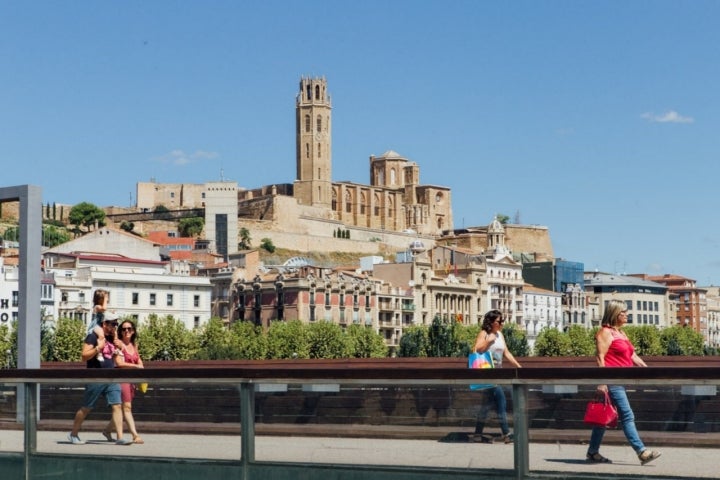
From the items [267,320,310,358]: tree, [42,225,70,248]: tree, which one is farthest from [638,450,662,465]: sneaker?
[42,225,70,248]: tree

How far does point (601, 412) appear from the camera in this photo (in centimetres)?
734

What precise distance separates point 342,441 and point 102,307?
5051mm

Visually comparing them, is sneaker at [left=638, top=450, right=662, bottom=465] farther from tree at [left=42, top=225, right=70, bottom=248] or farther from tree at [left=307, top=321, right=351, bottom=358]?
tree at [left=42, top=225, right=70, bottom=248]

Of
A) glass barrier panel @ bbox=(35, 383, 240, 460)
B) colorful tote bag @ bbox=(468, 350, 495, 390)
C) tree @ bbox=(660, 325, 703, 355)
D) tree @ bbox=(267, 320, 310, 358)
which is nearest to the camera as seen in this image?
glass barrier panel @ bbox=(35, 383, 240, 460)

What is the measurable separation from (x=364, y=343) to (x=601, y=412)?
83042 millimetres

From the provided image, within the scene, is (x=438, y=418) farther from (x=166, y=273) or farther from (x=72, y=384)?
(x=166, y=273)

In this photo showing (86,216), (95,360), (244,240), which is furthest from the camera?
(86,216)

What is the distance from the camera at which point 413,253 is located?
424ft

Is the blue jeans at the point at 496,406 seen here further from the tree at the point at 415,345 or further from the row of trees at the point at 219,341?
the tree at the point at 415,345

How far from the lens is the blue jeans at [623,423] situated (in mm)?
7254

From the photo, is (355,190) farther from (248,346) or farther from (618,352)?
(618,352)

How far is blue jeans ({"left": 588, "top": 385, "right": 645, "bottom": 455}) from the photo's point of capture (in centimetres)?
725

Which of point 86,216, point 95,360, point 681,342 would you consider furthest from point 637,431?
point 86,216

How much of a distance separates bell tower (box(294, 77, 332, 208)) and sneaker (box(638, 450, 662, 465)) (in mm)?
153344
